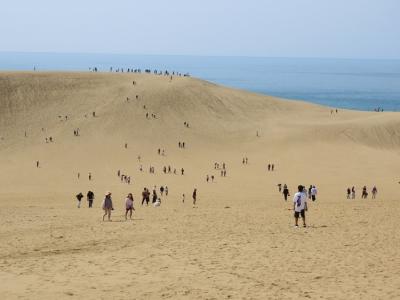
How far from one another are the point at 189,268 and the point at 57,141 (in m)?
43.2

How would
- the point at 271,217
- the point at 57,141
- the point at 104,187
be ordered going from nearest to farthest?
the point at 271,217
the point at 104,187
the point at 57,141

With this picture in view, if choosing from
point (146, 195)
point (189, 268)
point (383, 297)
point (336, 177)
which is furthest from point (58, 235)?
point (336, 177)

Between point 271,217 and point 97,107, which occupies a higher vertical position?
point 97,107

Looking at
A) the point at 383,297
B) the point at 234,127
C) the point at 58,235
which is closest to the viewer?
the point at 383,297

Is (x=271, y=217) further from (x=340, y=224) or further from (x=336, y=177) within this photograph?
(x=336, y=177)

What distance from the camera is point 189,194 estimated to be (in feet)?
118

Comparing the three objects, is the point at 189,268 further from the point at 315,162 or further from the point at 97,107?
the point at 97,107

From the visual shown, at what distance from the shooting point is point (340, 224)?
18.6 meters

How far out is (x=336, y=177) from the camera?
45.1m

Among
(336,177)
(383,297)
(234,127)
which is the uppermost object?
(234,127)

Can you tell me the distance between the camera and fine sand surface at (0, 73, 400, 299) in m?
11.7

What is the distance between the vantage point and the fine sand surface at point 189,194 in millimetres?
11688

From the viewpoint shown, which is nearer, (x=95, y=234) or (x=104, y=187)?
(x=95, y=234)

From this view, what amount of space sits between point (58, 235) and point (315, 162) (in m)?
36.5
